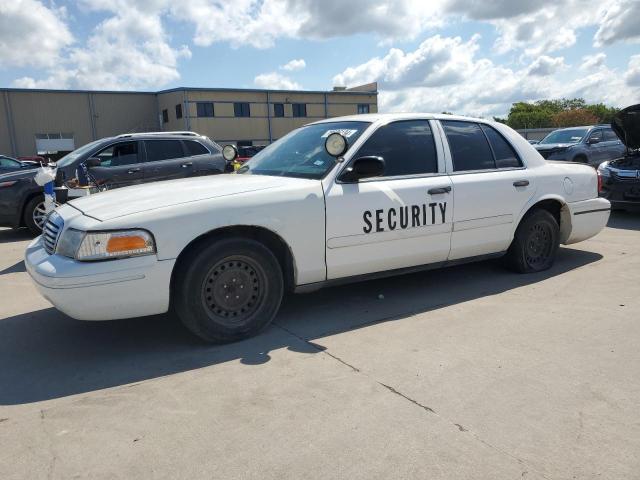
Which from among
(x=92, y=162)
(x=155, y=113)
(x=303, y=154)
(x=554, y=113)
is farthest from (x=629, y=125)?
(x=554, y=113)

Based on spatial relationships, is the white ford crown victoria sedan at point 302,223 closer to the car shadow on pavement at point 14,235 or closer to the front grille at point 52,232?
the front grille at point 52,232

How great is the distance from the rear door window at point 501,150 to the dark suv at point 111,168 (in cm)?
555

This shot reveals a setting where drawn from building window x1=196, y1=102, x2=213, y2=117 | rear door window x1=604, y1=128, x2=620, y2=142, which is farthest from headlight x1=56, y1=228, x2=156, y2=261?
building window x1=196, y1=102, x2=213, y2=117

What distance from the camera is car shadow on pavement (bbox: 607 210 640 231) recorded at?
336 inches

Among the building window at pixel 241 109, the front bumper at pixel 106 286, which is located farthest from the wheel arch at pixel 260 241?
the building window at pixel 241 109

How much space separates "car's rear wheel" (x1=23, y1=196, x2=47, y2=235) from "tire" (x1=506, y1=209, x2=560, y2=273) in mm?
7405

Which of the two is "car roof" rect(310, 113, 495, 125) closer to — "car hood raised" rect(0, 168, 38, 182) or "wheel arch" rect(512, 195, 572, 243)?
"wheel arch" rect(512, 195, 572, 243)

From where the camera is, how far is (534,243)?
5.52 m

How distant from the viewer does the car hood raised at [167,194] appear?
11.9 ft

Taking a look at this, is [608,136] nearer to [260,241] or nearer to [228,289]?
[260,241]

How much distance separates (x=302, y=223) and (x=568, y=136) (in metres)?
13.3

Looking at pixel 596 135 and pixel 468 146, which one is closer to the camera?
pixel 468 146

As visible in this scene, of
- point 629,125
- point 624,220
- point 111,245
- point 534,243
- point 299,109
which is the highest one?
point 299,109

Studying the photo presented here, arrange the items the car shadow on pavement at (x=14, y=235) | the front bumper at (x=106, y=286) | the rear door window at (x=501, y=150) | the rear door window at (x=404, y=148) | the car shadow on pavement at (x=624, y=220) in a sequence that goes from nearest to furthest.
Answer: the front bumper at (x=106, y=286)
the rear door window at (x=404, y=148)
the rear door window at (x=501, y=150)
the car shadow on pavement at (x=624, y=220)
the car shadow on pavement at (x=14, y=235)
